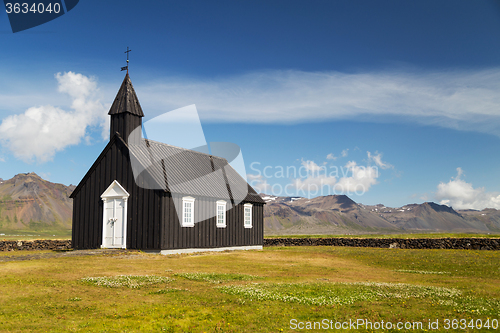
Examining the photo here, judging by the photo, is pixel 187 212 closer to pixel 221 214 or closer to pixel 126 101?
pixel 221 214

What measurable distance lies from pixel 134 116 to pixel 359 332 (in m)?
25.9

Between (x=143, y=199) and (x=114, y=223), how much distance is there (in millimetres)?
3088

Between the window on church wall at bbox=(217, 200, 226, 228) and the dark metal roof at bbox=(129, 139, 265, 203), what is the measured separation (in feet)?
2.04

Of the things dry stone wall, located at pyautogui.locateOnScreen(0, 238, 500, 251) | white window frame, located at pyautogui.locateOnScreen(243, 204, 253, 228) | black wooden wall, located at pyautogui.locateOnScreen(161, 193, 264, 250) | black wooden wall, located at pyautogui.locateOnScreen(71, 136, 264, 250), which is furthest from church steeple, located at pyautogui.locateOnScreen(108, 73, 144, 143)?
dry stone wall, located at pyautogui.locateOnScreen(0, 238, 500, 251)

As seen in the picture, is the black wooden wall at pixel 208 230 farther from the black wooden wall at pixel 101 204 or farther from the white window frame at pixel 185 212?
the black wooden wall at pixel 101 204

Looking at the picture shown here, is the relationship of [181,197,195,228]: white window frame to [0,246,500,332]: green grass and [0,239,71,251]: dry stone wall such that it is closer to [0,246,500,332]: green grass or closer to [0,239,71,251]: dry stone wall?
[0,246,500,332]: green grass

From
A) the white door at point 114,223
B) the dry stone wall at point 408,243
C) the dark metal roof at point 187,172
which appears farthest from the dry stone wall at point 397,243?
the dark metal roof at point 187,172

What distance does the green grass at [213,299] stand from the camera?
31.6 ft

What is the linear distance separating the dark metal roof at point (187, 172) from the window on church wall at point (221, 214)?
0.62 meters

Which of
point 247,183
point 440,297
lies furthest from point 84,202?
point 440,297

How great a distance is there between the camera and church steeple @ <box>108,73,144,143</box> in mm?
29872

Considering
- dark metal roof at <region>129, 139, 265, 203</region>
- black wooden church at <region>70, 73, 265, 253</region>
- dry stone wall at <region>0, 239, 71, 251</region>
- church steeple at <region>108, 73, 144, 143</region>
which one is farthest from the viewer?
dry stone wall at <region>0, 239, 71, 251</region>

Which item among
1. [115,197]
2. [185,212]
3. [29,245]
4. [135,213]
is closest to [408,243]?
[185,212]

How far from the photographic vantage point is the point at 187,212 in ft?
96.7
